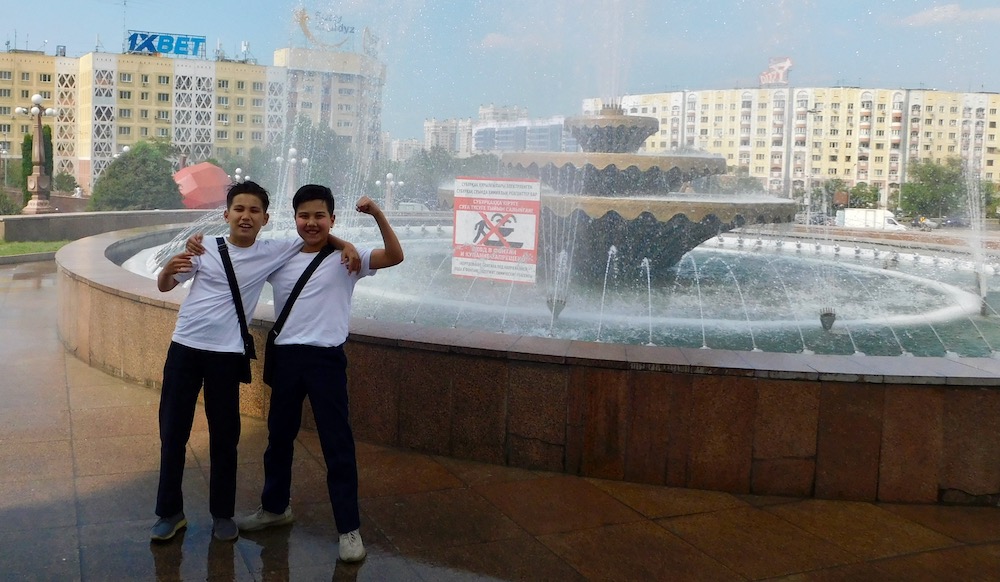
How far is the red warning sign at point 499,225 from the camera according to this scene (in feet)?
26.6

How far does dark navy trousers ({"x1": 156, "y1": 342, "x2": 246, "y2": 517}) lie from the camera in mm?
3461

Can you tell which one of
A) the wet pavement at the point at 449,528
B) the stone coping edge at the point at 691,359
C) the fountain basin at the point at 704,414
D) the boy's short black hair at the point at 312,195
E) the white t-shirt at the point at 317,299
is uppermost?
the boy's short black hair at the point at 312,195

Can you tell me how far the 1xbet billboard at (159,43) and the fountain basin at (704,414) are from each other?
346ft

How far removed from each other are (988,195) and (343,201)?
1746 inches

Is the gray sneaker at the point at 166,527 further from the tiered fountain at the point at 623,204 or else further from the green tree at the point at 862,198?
the green tree at the point at 862,198

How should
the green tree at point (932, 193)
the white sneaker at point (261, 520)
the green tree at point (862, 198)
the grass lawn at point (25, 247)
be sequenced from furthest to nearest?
the green tree at point (862, 198) < the green tree at point (932, 193) < the grass lawn at point (25, 247) < the white sneaker at point (261, 520)

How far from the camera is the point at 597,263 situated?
379 inches

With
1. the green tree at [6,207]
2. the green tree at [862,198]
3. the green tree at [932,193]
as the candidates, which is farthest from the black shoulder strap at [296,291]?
the green tree at [862,198]

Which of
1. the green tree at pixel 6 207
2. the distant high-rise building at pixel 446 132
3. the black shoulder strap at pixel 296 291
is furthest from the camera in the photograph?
the distant high-rise building at pixel 446 132

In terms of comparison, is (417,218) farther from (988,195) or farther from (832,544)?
(988,195)

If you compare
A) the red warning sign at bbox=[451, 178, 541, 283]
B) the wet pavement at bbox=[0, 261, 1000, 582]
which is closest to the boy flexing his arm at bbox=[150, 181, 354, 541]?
the wet pavement at bbox=[0, 261, 1000, 582]

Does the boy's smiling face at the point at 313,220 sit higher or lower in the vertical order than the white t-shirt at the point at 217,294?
higher

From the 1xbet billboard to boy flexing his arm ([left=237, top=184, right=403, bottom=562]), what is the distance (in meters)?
106

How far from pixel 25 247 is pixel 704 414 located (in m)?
14.8
